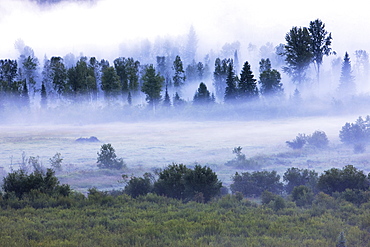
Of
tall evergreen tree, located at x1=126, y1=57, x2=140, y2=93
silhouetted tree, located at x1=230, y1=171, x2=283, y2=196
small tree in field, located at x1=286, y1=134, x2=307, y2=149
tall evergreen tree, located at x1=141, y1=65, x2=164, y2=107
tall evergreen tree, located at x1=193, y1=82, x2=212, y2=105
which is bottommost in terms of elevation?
silhouetted tree, located at x1=230, y1=171, x2=283, y2=196

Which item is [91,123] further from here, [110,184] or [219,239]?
[219,239]

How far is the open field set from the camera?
2612 centimetres

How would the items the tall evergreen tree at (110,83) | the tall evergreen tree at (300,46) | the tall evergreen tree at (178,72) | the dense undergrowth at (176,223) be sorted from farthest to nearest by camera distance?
the tall evergreen tree at (178,72)
the tall evergreen tree at (110,83)
the tall evergreen tree at (300,46)
the dense undergrowth at (176,223)

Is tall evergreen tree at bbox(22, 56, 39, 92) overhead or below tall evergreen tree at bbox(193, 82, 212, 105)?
overhead

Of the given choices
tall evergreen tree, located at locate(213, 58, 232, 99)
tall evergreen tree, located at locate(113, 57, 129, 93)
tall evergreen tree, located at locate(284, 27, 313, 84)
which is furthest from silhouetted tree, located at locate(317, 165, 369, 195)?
tall evergreen tree, located at locate(113, 57, 129, 93)

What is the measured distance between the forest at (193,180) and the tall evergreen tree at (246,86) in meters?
0.14

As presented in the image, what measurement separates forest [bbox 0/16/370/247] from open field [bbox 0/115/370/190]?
0.33 m

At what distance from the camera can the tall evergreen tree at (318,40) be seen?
5406 centimetres

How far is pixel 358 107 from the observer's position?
1829 inches

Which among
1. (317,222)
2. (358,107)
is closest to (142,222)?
(317,222)

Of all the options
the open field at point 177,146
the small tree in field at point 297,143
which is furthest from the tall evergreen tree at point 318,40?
the small tree in field at point 297,143

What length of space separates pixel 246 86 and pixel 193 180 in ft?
134

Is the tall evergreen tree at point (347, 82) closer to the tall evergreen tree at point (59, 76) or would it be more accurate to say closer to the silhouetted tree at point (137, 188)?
the tall evergreen tree at point (59, 76)

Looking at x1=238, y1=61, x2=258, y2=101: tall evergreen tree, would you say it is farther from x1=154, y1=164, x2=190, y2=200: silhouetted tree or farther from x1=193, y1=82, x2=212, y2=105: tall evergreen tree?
x1=154, y1=164, x2=190, y2=200: silhouetted tree
